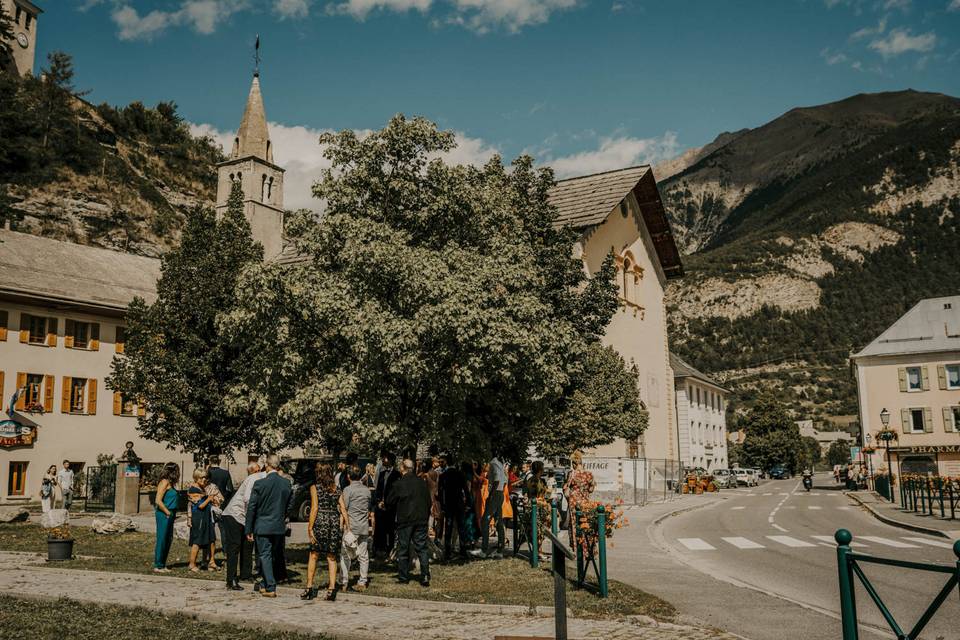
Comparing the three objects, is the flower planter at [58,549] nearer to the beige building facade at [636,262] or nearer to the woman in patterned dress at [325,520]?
the woman in patterned dress at [325,520]

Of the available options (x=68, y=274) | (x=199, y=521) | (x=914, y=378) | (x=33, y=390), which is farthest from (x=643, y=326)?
(x=199, y=521)

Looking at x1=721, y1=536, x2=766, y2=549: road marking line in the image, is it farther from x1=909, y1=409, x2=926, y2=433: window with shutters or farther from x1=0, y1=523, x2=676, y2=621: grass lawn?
x1=909, y1=409, x2=926, y2=433: window with shutters

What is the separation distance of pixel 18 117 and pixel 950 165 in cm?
15389

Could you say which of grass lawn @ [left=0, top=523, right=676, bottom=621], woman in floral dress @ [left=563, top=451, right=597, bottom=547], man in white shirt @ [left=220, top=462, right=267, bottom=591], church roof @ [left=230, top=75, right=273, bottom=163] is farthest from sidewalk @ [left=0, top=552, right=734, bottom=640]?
church roof @ [left=230, top=75, right=273, bottom=163]

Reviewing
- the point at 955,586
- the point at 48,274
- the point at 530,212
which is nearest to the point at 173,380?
the point at 530,212

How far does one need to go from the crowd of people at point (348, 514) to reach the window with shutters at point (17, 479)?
22569 millimetres

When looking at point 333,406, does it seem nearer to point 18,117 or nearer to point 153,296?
point 153,296

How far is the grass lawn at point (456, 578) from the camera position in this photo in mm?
9266

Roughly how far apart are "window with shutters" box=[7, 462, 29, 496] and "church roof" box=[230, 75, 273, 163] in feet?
83.0

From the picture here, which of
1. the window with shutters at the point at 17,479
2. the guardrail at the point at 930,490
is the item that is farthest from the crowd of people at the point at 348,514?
the window with shutters at the point at 17,479

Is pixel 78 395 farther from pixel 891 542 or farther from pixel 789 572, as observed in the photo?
pixel 891 542

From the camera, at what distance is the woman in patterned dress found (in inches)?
391

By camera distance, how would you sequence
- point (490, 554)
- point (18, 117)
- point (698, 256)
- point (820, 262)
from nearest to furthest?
point (490, 554), point (18, 117), point (820, 262), point (698, 256)

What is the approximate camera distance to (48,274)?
34906 mm
